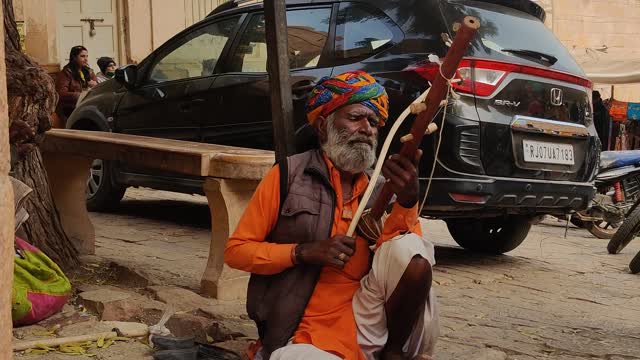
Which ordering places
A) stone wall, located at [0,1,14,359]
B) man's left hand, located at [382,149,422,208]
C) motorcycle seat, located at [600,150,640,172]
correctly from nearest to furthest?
stone wall, located at [0,1,14,359]
man's left hand, located at [382,149,422,208]
motorcycle seat, located at [600,150,640,172]

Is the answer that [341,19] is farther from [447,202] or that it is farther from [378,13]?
[447,202]

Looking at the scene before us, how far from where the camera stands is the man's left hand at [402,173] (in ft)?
9.14

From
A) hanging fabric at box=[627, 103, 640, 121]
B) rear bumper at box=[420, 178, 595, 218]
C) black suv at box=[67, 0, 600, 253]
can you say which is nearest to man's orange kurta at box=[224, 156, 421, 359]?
black suv at box=[67, 0, 600, 253]

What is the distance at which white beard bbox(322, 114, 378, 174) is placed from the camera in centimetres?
304

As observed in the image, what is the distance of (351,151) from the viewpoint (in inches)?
120

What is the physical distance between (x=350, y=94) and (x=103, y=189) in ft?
17.2

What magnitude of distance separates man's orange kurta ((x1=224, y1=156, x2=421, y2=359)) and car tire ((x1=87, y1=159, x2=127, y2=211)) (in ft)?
16.1

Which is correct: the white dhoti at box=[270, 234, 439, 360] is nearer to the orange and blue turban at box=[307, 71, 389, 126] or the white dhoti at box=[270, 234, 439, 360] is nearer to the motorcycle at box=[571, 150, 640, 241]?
the orange and blue turban at box=[307, 71, 389, 126]

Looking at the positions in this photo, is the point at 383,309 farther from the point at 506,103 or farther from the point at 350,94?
the point at 506,103

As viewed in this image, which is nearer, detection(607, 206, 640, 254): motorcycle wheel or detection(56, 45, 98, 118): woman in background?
detection(607, 206, 640, 254): motorcycle wheel

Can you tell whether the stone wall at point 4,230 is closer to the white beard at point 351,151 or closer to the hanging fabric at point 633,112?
the white beard at point 351,151

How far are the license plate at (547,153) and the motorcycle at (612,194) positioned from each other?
11.3 feet

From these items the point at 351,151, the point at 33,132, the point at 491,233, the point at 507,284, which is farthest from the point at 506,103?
the point at 33,132

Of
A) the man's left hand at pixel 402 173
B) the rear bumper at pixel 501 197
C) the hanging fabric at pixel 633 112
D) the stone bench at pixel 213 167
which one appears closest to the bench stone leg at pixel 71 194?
the stone bench at pixel 213 167
